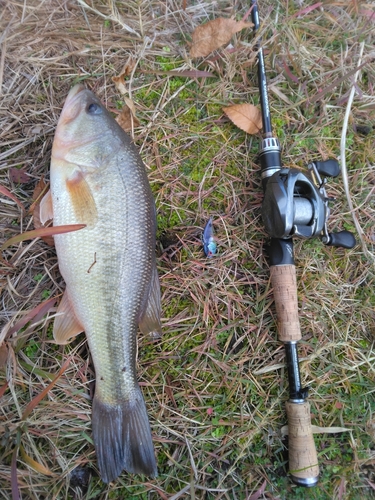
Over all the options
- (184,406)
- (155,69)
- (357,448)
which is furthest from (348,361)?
(155,69)

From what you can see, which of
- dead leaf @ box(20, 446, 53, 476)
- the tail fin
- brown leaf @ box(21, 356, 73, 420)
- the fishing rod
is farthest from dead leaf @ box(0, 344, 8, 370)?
the fishing rod

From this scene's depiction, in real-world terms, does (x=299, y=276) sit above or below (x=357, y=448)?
above

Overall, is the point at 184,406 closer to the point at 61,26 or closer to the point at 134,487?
the point at 134,487

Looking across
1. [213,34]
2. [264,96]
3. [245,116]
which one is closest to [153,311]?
[245,116]

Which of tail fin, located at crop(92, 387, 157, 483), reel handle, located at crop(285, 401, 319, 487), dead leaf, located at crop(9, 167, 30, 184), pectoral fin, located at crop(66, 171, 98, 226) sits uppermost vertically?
dead leaf, located at crop(9, 167, 30, 184)

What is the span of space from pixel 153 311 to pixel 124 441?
758mm

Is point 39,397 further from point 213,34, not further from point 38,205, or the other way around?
point 213,34

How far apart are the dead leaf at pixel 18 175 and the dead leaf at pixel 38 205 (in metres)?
0.11

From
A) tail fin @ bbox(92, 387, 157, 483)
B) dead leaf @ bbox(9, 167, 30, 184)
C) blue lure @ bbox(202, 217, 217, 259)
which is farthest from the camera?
blue lure @ bbox(202, 217, 217, 259)

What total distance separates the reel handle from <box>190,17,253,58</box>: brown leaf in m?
2.39

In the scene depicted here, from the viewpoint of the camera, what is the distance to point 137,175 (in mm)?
Answer: 2078

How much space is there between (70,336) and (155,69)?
1855mm

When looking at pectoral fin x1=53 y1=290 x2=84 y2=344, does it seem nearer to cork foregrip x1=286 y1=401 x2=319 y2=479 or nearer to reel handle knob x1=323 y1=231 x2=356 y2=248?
cork foregrip x1=286 y1=401 x2=319 y2=479

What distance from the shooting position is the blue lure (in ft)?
7.93
